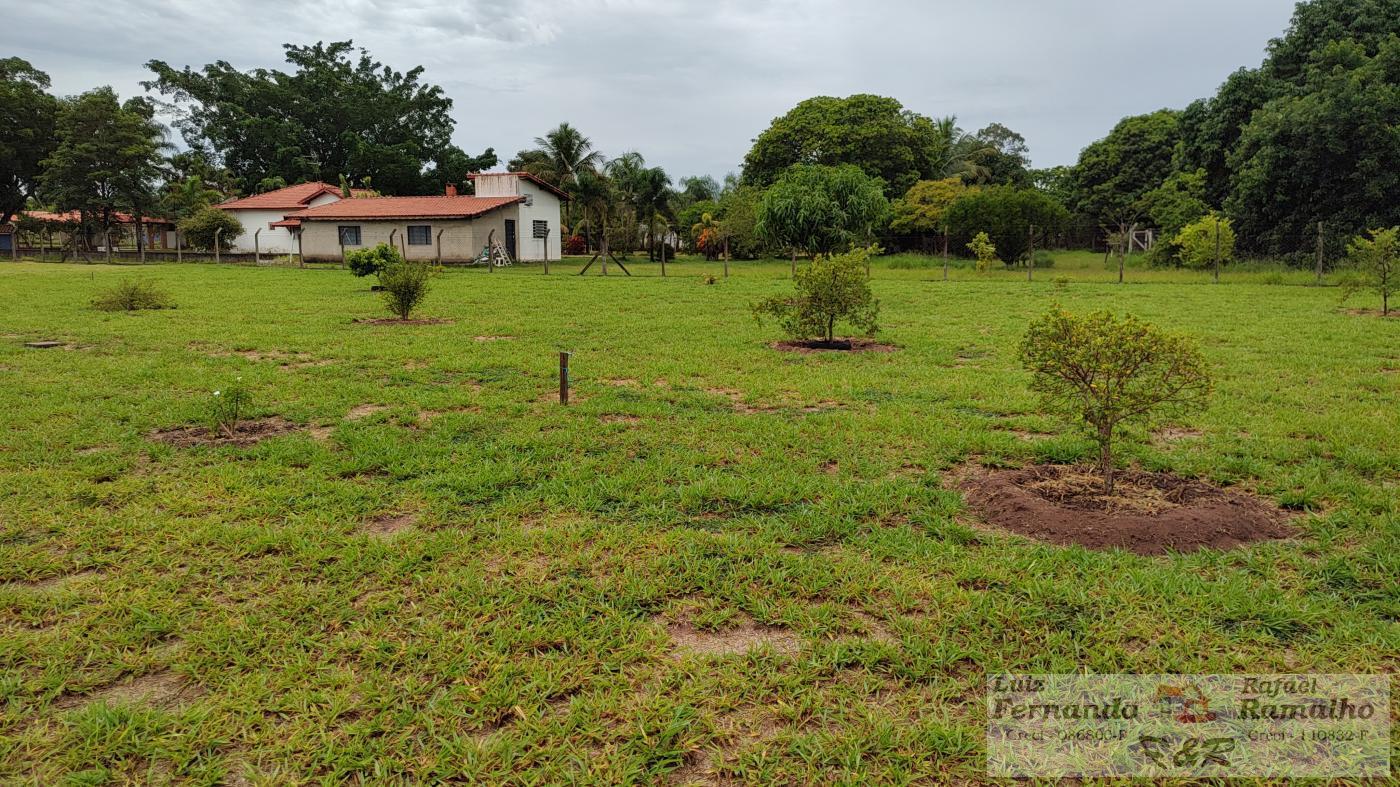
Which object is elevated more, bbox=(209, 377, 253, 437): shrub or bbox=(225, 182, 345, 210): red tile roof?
bbox=(225, 182, 345, 210): red tile roof

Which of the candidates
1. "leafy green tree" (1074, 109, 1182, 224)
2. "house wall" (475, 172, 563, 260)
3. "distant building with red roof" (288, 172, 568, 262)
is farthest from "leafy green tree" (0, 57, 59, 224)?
"leafy green tree" (1074, 109, 1182, 224)

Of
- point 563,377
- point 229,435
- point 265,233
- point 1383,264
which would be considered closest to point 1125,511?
point 563,377

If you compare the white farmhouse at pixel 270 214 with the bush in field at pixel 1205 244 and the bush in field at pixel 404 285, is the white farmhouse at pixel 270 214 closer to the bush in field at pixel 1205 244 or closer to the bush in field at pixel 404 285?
the bush in field at pixel 404 285

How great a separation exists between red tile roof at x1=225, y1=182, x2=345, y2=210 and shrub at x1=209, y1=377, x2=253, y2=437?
3622 cm

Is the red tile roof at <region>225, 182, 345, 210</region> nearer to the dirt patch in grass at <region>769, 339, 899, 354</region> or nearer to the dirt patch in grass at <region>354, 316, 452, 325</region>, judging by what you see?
the dirt patch in grass at <region>354, 316, 452, 325</region>

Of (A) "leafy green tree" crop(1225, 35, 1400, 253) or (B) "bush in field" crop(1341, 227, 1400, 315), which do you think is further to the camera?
(A) "leafy green tree" crop(1225, 35, 1400, 253)

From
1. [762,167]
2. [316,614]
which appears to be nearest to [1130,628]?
[316,614]

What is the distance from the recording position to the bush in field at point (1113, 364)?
402cm

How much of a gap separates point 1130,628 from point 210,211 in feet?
134

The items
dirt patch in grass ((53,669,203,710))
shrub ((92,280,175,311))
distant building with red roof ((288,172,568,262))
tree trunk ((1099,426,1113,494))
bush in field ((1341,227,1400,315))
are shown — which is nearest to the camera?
dirt patch in grass ((53,669,203,710))

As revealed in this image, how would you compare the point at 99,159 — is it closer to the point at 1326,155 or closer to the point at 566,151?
the point at 566,151

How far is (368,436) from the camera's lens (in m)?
5.43

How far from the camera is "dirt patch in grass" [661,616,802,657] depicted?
2.84m

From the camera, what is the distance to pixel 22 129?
1467 inches
